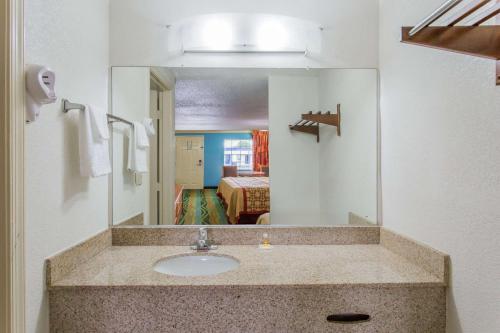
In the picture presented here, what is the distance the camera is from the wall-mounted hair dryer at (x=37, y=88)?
37.3 inches

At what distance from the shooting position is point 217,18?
5.38 feet

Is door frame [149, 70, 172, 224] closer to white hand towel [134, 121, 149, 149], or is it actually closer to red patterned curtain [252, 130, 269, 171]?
white hand towel [134, 121, 149, 149]

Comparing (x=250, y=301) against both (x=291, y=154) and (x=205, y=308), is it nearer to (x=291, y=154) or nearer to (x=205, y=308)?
(x=205, y=308)

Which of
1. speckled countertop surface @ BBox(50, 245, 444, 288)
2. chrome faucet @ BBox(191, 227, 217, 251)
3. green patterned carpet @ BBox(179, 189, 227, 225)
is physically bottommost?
speckled countertop surface @ BBox(50, 245, 444, 288)

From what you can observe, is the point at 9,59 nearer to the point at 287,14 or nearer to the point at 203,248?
the point at 203,248

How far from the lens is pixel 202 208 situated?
1729 mm

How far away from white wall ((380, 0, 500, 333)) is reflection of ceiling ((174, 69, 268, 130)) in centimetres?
67

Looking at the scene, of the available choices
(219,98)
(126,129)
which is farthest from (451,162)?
(126,129)

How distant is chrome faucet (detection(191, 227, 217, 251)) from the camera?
1.53m

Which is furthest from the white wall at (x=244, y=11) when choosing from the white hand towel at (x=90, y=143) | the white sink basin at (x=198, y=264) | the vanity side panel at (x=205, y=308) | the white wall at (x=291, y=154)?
the vanity side panel at (x=205, y=308)

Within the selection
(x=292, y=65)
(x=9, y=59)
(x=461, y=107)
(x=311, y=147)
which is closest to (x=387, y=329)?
(x=461, y=107)

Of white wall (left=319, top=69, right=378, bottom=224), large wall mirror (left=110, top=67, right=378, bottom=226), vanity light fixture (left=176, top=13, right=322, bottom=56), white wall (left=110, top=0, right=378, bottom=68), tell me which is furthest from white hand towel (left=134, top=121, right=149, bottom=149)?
white wall (left=319, top=69, right=378, bottom=224)

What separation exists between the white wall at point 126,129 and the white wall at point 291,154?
676mm

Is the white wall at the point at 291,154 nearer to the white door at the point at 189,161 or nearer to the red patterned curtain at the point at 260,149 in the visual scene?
the red patterned curtain at the point at 260,149
